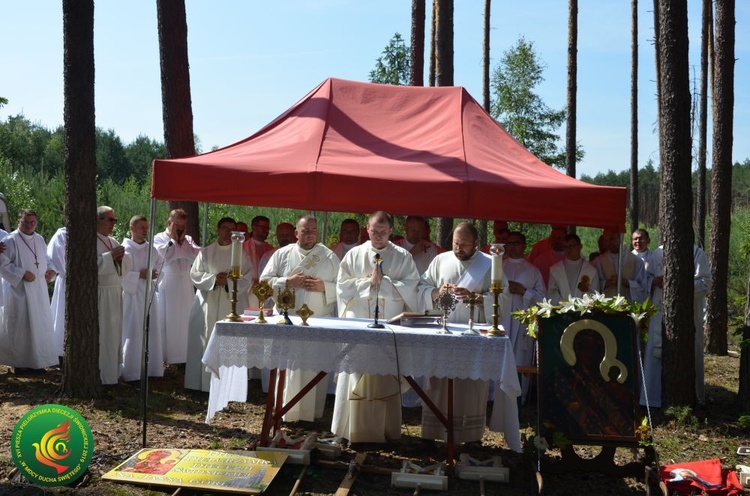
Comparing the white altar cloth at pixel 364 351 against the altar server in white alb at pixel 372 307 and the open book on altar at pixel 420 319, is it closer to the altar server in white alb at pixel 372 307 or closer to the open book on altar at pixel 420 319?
the open book on altar at pixel 420 319

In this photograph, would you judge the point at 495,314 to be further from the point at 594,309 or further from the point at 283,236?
Result: the point at 283,236

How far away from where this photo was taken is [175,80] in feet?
40.2

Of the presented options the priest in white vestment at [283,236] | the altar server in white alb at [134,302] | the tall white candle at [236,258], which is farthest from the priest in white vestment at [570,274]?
the altar server in white alb at [134,302]

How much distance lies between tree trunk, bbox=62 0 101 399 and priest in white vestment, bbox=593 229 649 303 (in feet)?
19.8

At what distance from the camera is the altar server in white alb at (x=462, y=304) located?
7.42 meters

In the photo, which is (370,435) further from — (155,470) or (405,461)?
(155,470)

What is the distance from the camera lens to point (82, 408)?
26.5ft

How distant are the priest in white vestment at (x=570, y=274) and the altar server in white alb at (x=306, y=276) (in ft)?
10.2

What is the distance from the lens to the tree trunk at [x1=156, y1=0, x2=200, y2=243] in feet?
40.0

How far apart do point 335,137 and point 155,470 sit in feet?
12.6

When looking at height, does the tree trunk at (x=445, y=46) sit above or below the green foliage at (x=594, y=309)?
above

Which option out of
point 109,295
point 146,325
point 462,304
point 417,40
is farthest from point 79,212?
point 417,40

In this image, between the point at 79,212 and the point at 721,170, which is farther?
the point at 721,170

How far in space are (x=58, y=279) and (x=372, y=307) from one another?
4.97 metres
